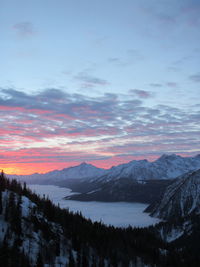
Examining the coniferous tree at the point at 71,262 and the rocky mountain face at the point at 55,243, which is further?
the coniferous tree at the point at 71,262

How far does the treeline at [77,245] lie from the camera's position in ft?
262

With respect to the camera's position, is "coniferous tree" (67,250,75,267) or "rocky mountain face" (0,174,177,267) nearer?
"rocky mountain face" (0,174,177,267)

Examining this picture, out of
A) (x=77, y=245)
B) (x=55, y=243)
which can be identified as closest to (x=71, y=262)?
(x=55, y=243)

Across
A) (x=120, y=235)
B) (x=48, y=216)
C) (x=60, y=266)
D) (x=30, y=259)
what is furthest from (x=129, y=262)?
(x=30, y=259)

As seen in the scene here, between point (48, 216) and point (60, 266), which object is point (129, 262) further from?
point (60, 266)

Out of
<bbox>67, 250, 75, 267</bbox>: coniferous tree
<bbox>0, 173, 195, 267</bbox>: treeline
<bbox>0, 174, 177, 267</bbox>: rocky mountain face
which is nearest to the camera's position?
<bbox>0, 174, 177, 267</bbox>: rocky mountain face

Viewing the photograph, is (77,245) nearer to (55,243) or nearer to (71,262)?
(55,243)

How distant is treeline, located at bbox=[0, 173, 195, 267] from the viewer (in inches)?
3142

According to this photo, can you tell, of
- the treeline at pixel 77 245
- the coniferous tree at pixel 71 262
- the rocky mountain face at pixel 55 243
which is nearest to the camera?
the rocky mountain face at pixel 55 243

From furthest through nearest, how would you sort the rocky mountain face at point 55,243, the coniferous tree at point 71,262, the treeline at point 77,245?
the coniferous tree at point 71,262
the treeline at point 77,245
the rocky mountain face at point 55,243

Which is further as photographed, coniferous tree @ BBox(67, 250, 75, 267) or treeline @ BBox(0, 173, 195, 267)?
coniferous tree @ BBox(67, 250, 75, 267)

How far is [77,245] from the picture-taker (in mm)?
103938

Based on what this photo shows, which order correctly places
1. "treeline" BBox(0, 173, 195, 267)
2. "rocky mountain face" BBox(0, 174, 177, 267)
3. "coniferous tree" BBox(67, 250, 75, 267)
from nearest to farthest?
"rocky mountain face" BBox(0, 174, 177, 267) → "treeline" BBox(0, 173, 195, 267) → "coniferous tree" BBox(67, 250, 75, 267)

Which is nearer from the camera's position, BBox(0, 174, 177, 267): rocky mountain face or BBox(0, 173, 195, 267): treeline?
BBox(0, 174, 177, 267): rocky mountain face
